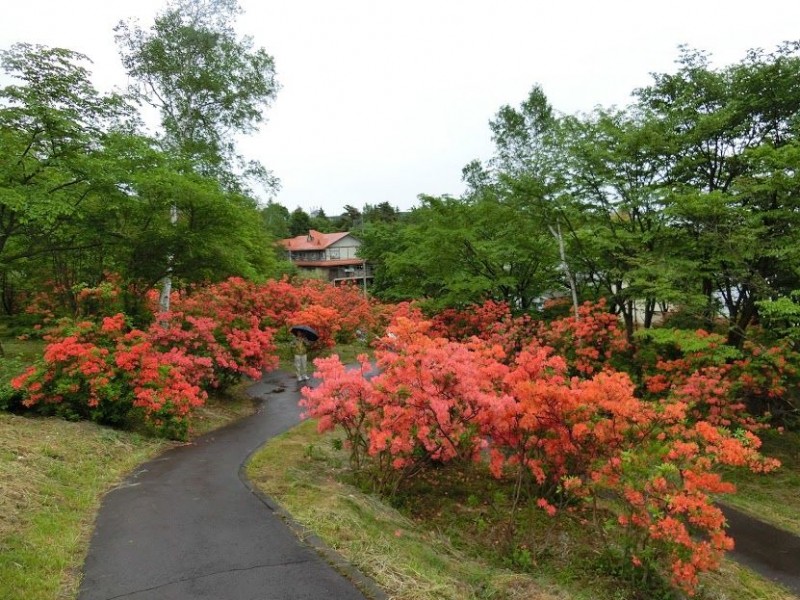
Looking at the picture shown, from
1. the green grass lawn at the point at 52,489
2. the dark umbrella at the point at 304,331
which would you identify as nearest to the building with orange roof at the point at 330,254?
the dark umbrella at the point at 304,331

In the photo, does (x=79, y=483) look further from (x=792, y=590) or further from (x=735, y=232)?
(x=735, y=232)

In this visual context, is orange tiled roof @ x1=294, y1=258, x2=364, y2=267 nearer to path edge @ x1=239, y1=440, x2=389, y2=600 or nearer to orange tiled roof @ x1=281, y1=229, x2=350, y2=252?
A: orange tiled roof @ x1=281, y1=229, x2=350, y2=252

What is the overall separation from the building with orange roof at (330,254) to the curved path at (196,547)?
45893 mm

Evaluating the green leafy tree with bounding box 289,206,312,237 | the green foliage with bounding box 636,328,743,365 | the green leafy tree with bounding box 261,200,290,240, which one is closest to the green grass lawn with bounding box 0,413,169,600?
the green foliage with bounding box 636,328,743,365

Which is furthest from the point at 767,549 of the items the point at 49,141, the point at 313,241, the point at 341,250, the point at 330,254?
the point at 313,241

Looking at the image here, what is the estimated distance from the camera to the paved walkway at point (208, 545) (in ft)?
14.1

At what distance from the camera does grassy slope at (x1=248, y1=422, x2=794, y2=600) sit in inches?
181

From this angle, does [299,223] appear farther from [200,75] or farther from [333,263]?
[200,75]

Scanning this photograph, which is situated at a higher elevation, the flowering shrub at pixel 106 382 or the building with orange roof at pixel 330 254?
the building with orange roof at pixel 330 254

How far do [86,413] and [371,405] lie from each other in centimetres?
593

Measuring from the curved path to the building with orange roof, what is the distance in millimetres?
45893

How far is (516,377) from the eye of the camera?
257 inches

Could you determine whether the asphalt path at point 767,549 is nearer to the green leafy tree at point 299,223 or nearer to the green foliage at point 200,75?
the green foliage at point 200,75

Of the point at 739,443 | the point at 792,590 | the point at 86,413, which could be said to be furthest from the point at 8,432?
the point at 792,590
